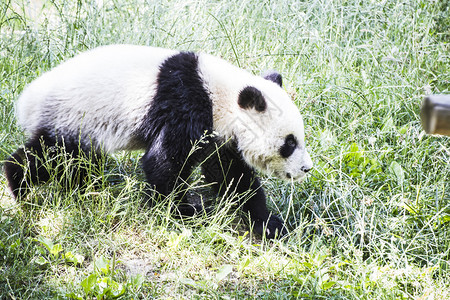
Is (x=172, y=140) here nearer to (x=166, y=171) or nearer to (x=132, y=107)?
(x=166, y=171)

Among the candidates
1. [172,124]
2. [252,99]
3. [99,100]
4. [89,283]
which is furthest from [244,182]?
[89,283]

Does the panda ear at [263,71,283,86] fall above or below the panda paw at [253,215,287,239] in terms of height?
above

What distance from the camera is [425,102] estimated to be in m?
1.49

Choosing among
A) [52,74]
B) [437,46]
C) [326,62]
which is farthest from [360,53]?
[52,74]

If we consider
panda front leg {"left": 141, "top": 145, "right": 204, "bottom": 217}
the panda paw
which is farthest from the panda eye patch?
panda front leg {"left": 141, "top": 145, "right": 204, "bottom": 217}

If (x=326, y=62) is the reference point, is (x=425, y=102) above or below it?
above

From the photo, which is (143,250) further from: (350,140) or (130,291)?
(350,140)

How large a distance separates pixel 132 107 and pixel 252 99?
838 mm

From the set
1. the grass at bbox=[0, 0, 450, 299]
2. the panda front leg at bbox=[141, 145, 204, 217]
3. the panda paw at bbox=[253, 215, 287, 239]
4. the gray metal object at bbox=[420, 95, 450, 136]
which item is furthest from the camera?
the panda paw at bbox=[253, 215, 287, 239]

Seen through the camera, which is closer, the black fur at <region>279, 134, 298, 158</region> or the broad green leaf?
the broad green leaf

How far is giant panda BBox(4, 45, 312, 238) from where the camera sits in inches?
140

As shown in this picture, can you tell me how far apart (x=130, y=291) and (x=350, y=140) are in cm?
237

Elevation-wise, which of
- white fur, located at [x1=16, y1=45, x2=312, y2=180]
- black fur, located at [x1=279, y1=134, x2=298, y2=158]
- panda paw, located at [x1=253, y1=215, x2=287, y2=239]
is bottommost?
panda paw, located at [x1=253, y1=215, x2=287, y2=239]

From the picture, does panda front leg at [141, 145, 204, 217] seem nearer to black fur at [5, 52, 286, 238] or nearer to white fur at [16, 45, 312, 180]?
black fur at [5, 52, 286, 238]
